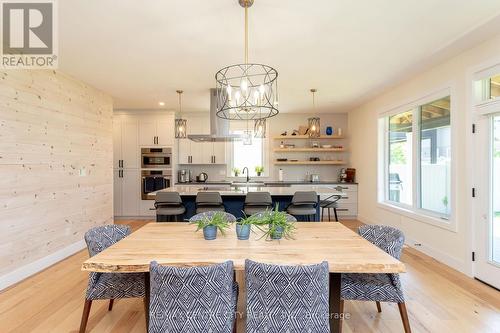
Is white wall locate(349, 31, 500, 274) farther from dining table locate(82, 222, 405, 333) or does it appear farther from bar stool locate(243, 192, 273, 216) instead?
bar stool locate(243, 192, 273, 216)

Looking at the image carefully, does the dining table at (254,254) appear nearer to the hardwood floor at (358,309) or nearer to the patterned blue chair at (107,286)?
the patterned blue chair at (107,286)

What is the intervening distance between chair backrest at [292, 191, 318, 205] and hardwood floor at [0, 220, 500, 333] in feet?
4.50

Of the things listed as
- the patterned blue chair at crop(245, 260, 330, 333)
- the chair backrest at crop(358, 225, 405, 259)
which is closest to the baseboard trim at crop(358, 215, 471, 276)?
the chair backrest at crop(358, 225, 405, 259)

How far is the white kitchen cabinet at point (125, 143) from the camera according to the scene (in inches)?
253

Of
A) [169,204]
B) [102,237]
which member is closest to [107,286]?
[102,237]

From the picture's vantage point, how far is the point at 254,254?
1.81 m

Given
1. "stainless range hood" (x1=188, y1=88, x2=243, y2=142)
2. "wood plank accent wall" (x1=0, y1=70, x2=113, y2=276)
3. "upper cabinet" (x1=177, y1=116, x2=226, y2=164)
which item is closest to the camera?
"wood plank accent wall" (x1=0, y1=70, x2=113, y2=276)

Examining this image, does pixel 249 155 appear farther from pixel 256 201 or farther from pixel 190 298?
pixel 190 298

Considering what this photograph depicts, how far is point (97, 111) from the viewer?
192 inches

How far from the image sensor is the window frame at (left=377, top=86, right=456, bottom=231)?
3520 millimetres

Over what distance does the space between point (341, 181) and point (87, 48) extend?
5.74 m

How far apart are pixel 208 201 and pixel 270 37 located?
225cm

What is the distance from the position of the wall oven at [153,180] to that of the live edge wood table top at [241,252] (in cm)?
411

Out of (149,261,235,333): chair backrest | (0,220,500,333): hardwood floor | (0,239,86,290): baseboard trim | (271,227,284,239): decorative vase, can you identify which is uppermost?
(271,227,284,239): decorative vase
